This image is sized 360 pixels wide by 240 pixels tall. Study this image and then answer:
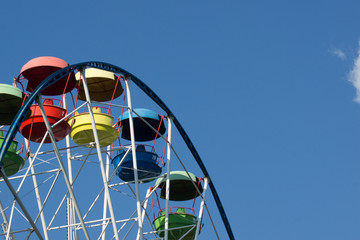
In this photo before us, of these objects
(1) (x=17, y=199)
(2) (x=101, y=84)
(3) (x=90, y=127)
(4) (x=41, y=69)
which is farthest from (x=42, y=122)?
(1) (x=17, y=199)

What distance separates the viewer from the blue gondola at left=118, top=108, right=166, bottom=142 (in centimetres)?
3014

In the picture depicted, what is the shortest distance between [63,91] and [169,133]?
4205 mm

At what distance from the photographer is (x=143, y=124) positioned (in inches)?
1236

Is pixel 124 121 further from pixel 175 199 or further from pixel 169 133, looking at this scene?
pixel 175 199

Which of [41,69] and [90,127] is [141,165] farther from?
[41,69]

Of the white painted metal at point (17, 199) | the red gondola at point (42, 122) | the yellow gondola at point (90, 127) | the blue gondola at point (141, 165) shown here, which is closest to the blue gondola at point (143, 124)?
the blue gondola at point (141, 165)

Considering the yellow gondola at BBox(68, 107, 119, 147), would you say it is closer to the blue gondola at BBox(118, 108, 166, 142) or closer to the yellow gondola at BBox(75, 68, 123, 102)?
the yellow gondola at BBox(75, 68, 123, 102)

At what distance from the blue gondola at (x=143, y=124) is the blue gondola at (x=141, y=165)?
33.0 inches

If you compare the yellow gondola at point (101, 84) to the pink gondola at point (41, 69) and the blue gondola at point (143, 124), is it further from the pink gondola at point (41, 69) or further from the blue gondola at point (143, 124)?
the pink gondola at point (41, 69)

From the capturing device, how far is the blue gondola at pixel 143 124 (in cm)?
3014

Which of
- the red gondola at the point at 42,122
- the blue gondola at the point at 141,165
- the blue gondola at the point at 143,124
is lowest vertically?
the blue gondola at the point at 141,165

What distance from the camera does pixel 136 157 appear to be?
28828 millimetres

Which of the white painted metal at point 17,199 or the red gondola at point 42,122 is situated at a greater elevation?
the red gondola at point 42,122

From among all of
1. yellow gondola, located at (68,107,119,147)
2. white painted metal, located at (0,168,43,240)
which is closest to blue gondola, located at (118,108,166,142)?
yellow gondola, located at (68,107,119,147)
